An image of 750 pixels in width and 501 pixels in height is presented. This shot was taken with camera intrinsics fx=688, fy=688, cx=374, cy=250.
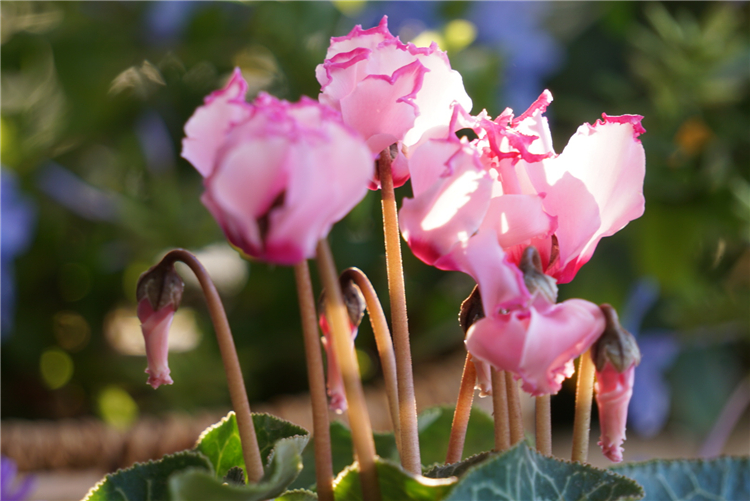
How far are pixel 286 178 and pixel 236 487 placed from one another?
10 centimetres

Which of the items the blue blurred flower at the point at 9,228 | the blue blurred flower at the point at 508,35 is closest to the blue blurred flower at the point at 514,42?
the blue blurred flower at the point at 508,35

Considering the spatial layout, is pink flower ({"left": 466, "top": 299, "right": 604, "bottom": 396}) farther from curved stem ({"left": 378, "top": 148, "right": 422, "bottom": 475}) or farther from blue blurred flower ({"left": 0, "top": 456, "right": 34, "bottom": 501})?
blue blurred flower ({"left": 0, "top": 456, "right": 34, "bottom": 501})

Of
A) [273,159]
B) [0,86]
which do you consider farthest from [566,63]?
[273,159]

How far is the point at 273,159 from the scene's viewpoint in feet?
0.59

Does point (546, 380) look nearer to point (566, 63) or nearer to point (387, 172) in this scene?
point (387, 172)

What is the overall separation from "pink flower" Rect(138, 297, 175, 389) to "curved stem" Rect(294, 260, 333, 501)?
6 cm

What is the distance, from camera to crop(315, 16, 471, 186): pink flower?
0.80 feet

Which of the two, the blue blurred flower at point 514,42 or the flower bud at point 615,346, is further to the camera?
the blue blurred flower at point 514,42

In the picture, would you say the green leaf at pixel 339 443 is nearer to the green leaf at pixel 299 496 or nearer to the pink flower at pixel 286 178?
the green leaf at pixel 299 496

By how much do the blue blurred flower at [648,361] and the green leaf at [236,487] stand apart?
1.03m

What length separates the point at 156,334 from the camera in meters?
0.26

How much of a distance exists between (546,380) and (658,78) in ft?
3.51

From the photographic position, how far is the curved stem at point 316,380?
0.22m

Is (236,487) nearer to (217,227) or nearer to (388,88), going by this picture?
(388,88)
